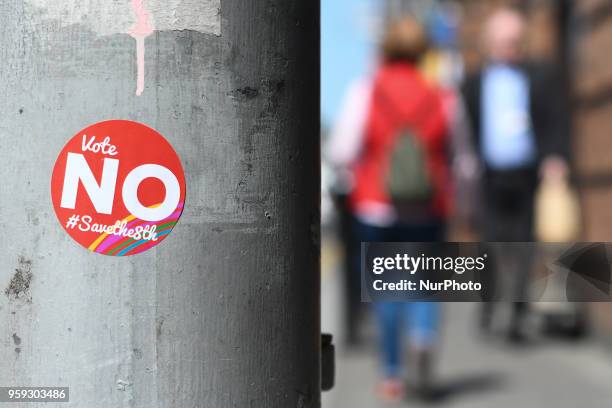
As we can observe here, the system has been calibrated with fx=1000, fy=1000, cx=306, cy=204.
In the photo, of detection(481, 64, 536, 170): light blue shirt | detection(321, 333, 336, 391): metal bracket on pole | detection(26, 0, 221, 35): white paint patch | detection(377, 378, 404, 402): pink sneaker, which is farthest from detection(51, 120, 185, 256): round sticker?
detection(481, 64, 536, 170): light blue shirt

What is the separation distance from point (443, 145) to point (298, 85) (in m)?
3.89

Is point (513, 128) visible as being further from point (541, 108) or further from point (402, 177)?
point (402, 177)

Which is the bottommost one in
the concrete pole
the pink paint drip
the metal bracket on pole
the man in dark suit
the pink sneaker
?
the pink sneaker

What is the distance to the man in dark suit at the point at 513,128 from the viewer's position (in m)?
6.62

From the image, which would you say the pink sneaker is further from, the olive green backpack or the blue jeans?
the olive green backpack

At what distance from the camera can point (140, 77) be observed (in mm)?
1445

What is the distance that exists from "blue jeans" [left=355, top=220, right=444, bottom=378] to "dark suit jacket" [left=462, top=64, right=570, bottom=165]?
5.33ft

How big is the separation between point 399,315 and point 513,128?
1.96 m

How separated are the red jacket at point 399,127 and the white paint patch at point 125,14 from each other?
12.3ft

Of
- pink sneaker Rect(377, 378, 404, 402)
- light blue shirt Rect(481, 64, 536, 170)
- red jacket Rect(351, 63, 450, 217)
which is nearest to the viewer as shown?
red jacket Rect(351, 63, 450, 217)

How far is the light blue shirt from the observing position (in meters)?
6.62

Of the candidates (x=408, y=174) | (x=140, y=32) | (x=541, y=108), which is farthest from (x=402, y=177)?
(x=140, y=32)

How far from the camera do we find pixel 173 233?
1.45m

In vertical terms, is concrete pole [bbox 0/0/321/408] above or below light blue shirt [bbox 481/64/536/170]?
below
